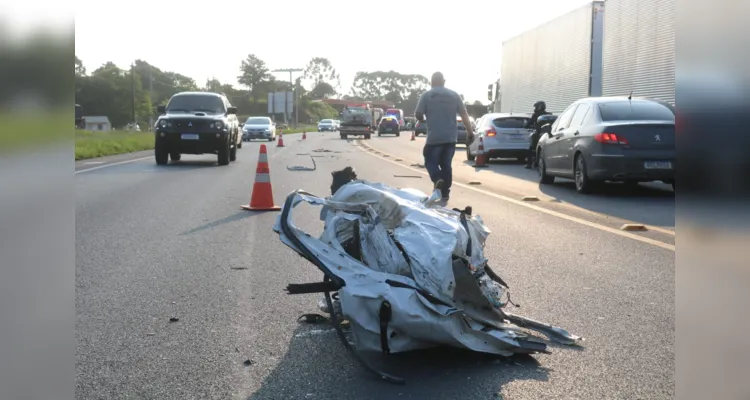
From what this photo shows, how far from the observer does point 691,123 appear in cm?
110

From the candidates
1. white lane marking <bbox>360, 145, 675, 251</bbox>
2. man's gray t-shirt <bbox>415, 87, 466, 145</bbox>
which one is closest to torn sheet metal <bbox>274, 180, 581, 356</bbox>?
white lane marking <bbox>360, 145, 675, 251</bbox>

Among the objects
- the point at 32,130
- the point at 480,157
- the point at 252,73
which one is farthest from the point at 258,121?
the point at 252,73

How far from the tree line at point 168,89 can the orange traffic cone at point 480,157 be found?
10126mm

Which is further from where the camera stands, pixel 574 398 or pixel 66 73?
pixel 574 398

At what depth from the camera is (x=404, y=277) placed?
3.86 meters

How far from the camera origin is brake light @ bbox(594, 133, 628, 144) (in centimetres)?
1172

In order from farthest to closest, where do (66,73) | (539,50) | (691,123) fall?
1. (539,50)
2. (66,73)
3. (691,123)

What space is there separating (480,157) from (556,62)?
13.4 feet

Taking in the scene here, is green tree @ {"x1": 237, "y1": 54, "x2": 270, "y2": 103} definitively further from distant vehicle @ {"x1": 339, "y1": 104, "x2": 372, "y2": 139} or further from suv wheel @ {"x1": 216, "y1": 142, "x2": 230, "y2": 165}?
suv wheel @ {"x1": 216, "y1": 142, "x2": 230, "y2": 165}

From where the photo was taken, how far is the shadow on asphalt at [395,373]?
140 inches

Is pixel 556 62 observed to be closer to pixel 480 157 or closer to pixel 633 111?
pixel 480 157

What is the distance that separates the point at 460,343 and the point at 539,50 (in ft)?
75.8

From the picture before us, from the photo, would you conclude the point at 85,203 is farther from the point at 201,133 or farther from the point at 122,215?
the point at 201,133

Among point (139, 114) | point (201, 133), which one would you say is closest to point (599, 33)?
point (201, 133)
